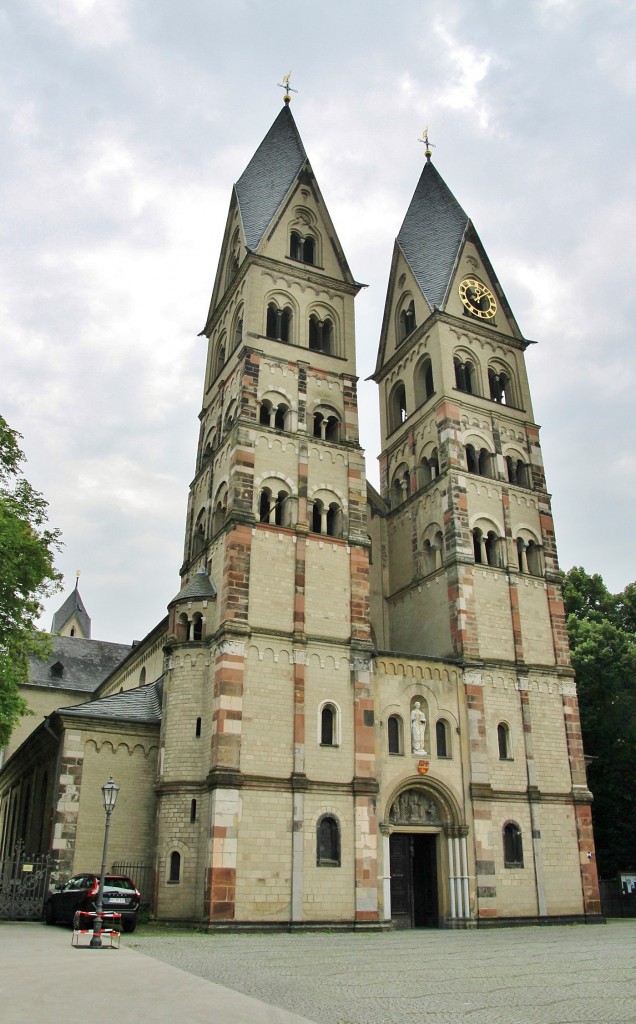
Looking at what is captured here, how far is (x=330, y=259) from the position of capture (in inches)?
1561

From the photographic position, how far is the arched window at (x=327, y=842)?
27.0 meters

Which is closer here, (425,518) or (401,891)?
(401,891)

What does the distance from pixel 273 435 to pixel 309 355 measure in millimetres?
4770

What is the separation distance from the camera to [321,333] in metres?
38.0

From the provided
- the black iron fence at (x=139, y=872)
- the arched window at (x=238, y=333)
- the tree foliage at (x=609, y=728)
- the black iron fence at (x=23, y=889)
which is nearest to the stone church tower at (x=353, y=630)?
the arched window at (x=238, y=333)

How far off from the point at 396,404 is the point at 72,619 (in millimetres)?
53031

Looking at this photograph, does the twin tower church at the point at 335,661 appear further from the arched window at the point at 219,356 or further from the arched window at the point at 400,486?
the arched window at the point at 219,356

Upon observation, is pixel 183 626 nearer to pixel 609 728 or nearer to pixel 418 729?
pixel 418 729

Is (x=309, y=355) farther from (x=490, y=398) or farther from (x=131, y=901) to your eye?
(x=131, y=901)

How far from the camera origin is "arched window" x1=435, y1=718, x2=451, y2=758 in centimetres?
3059

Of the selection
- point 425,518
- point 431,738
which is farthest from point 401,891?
point 425,518

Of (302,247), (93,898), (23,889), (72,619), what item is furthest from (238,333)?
(72,619)

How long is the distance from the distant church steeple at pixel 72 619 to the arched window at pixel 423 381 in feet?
177

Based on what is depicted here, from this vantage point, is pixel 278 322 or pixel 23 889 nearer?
pixel 23 889
